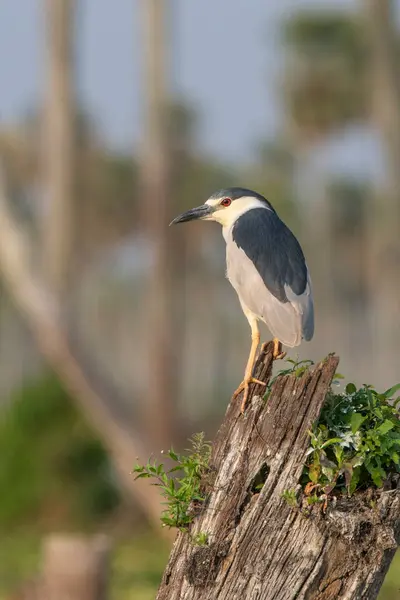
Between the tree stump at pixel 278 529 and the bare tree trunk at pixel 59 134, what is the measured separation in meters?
13.0

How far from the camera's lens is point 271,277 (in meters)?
5.30

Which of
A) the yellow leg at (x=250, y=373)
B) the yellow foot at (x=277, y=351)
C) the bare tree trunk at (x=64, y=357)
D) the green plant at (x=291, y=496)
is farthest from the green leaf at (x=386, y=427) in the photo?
the bare tree trunk at (x=64, y=357)

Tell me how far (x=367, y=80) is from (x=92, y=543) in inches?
1222

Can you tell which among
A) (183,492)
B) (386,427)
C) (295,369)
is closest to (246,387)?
(295,369)

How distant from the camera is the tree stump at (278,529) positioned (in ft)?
13.1

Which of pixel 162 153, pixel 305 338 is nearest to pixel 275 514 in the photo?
pixel 305 338

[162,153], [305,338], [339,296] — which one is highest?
[339,296]

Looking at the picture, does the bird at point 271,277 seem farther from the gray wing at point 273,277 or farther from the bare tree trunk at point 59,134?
the bare tree trunk at point 59,134

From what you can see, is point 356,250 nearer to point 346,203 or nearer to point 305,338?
point 346,203

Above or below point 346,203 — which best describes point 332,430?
below

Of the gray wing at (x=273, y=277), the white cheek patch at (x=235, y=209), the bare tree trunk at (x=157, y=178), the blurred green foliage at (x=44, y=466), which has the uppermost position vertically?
the bare tree trunk at (x=157, y=178)

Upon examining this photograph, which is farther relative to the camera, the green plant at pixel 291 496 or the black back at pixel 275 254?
the black back at pixel 275 254

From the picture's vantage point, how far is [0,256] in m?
16.5

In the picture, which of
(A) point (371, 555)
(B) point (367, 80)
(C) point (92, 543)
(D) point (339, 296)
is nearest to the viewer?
(A) point (371, 555)
